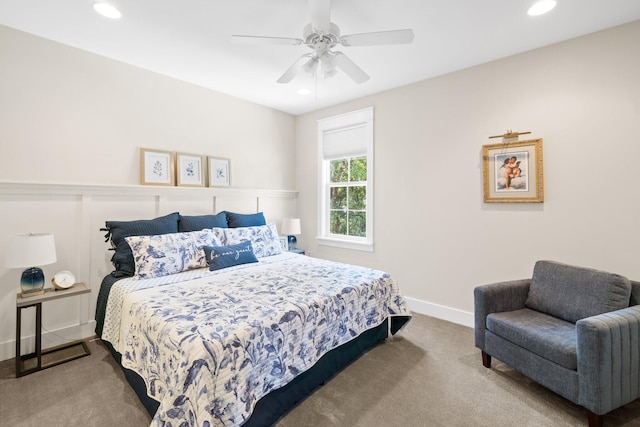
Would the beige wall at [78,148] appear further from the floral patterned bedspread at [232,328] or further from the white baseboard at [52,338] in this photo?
the floral patterned bedspread at [232,328]

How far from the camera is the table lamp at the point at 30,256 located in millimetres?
2094

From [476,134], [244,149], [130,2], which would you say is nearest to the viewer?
[130,2]

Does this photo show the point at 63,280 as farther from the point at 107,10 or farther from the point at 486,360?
the point at 486,360

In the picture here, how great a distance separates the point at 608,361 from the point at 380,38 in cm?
236

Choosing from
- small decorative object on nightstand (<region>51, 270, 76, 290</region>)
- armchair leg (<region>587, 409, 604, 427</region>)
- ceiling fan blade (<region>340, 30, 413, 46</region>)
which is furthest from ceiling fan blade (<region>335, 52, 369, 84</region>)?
small decorative object on nightstand (<region>51, 270, 76, 290</region>)

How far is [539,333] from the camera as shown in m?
1.96

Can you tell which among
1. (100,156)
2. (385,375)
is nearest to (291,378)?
(385,375)

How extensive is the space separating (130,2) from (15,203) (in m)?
1.88

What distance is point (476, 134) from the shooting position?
304cm

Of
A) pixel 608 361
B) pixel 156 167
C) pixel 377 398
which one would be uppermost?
pixel 156 167

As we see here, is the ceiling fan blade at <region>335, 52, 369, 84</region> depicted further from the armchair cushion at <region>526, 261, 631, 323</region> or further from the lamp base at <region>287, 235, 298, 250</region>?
the lamp base at <region>287, 235, 298, 250</region>

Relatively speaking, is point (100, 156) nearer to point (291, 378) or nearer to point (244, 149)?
point (244, 149)

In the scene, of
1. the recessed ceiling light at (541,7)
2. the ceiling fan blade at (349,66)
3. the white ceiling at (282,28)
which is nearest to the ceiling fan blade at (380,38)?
the ceiling fan blade at (349,66)

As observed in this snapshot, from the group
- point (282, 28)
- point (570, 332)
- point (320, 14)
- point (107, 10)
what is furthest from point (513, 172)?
point (107, 10)
